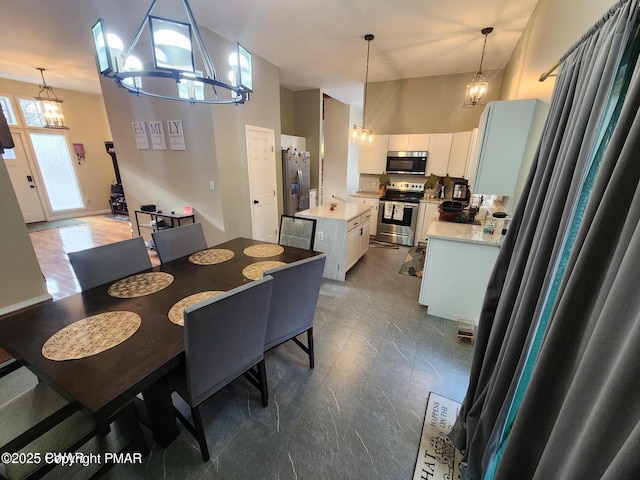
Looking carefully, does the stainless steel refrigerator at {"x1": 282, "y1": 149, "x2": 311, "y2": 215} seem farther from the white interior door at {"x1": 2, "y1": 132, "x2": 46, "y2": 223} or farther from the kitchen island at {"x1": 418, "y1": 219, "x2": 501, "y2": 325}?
the white interior door at {"x1": 2, "y1": 132, "x2": 46, "y2": 223}

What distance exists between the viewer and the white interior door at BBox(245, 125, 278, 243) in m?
4.05

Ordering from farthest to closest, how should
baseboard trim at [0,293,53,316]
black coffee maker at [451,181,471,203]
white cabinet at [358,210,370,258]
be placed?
black coffee maker at [451,181,471,203] < white cabinet at [358,210,370,258] < baseboard trim at [0,293,53,316]

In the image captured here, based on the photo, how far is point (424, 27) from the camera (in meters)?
2.92

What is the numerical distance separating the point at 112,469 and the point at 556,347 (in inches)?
82.6

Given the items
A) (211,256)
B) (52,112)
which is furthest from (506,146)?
(52,112)

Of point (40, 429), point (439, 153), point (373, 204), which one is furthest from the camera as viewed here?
point (373, 204)

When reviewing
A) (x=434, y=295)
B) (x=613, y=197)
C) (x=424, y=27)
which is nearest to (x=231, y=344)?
(x=613, y=197)

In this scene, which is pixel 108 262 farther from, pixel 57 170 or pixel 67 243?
pixel 57 170

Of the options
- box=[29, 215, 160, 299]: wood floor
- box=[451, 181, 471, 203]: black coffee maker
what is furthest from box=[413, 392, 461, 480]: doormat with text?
box=[29, 215, 160, 299]: wood floor

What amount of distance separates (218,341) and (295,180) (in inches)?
163

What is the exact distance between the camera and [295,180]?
199 inches

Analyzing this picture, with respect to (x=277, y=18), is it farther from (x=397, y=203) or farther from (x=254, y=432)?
(x=254, y=432)

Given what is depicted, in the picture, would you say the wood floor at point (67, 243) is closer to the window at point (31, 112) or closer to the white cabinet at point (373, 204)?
the window at point (31, 112)

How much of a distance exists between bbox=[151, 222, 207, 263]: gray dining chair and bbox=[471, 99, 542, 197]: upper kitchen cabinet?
2752 mm
